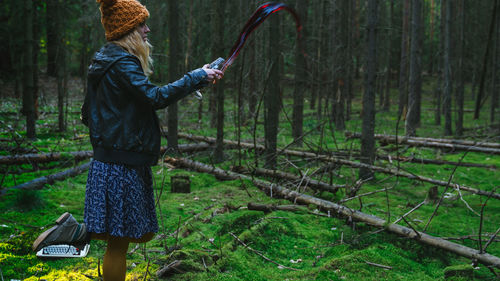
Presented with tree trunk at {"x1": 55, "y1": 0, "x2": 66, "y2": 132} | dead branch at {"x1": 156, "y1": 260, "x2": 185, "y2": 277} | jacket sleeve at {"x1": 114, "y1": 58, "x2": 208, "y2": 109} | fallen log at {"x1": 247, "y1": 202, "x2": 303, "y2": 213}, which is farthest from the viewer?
tree trunk at {"x1": 55, "y1": 0, "x2": 66, "y2": 132}

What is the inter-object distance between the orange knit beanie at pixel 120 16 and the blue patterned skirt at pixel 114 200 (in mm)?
859

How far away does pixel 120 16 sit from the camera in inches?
98.7

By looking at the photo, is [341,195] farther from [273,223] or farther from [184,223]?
[184,223]

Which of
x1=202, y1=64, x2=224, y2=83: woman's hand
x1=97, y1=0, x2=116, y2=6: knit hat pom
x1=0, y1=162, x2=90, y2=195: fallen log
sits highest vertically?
x1=97, y1=0, x2=116, y2=6: knit hat pom

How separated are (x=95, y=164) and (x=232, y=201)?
318cm

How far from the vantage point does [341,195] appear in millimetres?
6352

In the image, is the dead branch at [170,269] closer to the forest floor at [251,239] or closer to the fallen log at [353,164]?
the forest floor at [251,239]

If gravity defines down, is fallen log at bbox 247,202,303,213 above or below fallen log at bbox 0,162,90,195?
below

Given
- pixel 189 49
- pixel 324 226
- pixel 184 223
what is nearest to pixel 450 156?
pixel 324 226

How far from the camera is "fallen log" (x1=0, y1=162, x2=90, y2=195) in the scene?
5.67 metres

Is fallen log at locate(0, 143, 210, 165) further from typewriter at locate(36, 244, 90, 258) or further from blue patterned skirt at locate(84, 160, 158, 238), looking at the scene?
blue patterned skirt at locate(84, 160, 158, 238)

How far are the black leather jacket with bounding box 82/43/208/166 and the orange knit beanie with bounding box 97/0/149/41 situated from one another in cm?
10

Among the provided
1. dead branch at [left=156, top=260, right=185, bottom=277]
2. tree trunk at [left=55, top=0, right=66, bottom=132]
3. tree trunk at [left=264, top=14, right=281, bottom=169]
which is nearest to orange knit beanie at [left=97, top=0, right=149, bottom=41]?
dead branch at [left=156, top=260, right=185, bottom=277]

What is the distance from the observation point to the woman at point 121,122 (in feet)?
8.05
